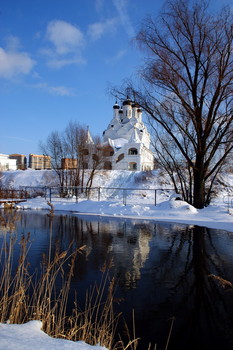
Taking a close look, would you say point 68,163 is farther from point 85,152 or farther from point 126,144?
point 126,144

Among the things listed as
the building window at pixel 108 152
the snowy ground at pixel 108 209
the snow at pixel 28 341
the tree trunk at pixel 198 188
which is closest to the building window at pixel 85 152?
the building window at pixel 108 152

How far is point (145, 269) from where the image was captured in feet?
18.5

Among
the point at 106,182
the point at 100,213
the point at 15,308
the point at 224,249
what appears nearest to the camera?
the point at 15,308

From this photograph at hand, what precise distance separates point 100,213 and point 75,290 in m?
11.8

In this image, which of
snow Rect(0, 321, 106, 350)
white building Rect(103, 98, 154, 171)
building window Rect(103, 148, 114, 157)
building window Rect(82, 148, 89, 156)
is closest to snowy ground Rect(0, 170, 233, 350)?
snow Rect(0, 321, 106, 350)

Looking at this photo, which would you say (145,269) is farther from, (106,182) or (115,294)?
(106,182)

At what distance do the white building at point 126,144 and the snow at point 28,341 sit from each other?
38909mm

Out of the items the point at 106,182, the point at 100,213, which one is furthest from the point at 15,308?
the point at 106,182

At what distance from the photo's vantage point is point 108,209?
16.6 m

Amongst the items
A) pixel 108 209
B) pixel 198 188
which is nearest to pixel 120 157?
pixel 108 209

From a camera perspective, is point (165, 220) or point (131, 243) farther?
point (165, 220)

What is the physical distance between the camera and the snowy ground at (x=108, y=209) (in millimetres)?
2295

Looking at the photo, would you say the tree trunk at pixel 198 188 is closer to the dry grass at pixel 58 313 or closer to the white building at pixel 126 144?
the dry grass at pixel 58 313

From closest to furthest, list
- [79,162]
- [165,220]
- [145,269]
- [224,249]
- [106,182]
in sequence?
[145,269], [224,249], [165,220], [79,162], [106,182]
